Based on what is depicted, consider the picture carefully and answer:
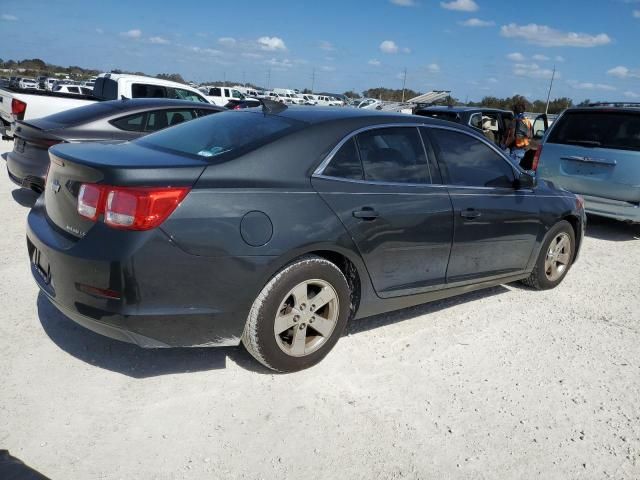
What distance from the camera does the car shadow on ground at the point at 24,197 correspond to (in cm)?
677

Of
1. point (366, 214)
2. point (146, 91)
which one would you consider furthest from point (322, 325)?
point (146, 91)

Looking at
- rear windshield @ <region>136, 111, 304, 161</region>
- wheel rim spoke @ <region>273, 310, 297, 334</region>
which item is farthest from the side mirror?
wheel rim spoke @ <region>273, 310, 297, 334</region>

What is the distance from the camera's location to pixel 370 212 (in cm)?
332

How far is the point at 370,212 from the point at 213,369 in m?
1.36

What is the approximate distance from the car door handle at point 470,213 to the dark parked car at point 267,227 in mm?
14

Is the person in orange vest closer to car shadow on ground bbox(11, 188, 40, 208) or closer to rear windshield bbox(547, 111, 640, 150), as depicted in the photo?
rear windshield bbox(547, 111, 640, 150)

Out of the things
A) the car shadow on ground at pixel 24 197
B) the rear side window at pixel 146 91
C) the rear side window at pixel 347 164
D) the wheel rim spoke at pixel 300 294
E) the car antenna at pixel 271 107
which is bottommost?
the car shadow on ground at pixel 24 197

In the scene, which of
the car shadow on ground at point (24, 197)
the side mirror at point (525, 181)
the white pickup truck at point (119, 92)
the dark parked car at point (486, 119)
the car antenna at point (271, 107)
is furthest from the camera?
the dark parked car at point (486, 119)

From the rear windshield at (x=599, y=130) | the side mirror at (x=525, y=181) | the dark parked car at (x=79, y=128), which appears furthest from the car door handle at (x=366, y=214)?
the rear windshield at (x=599, y=130)

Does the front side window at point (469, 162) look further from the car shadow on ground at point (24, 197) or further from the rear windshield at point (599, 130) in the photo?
the car shadow on ground at point (24, 197)

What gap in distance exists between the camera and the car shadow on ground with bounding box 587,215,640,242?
762cm

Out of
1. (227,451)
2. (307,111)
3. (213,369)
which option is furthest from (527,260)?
(227,451)

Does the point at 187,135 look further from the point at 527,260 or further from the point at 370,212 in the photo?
the point at 527,260

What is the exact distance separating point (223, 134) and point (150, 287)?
1.20 m
